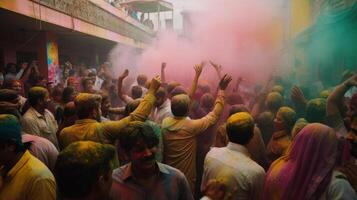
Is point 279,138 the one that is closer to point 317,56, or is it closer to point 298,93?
point 298,93

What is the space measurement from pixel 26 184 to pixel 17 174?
0.09 meters

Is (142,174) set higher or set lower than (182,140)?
higher

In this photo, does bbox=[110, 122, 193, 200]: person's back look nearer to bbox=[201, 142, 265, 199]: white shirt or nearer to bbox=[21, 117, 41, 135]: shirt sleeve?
bbox=[201, 142, 265, 199]: white shirt

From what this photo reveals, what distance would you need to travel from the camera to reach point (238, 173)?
2.71m

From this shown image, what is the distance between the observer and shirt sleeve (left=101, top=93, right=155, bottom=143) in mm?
3338

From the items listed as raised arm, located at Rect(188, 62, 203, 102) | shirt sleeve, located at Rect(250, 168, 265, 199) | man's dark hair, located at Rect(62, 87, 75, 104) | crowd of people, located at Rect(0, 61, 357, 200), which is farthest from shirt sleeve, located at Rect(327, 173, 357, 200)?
man's dark hair, located at Rect(62, 87, 75, 104)

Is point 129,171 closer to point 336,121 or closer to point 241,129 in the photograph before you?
point 241,129

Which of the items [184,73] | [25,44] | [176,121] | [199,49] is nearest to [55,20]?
[25,44]

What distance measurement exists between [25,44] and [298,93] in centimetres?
1136

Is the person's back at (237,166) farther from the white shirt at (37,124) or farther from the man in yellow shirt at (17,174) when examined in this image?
the white shirt at (37,124)

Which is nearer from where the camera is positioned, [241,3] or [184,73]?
[184,73]

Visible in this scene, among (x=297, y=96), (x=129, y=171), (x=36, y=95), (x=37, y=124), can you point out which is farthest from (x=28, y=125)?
(x=297, y=96)

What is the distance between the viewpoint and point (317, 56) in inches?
399

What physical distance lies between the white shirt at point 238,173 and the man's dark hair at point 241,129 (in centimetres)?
5
